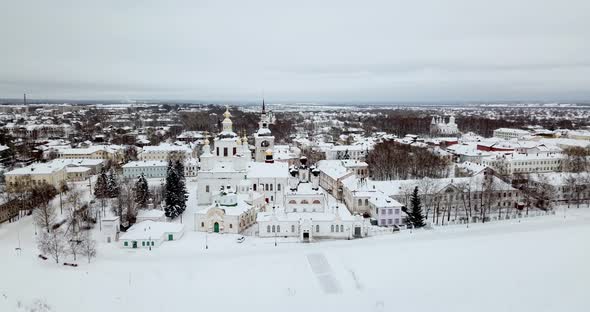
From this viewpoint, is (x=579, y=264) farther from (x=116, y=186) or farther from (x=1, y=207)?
(x=1, y=207)

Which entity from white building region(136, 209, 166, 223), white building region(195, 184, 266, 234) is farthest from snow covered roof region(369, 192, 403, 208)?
white building region(136, 209, 166, 223)

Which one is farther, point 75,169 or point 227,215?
point 75,169

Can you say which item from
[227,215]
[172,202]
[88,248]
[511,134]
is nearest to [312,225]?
[227,215]

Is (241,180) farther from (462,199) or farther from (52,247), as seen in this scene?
(462,199)

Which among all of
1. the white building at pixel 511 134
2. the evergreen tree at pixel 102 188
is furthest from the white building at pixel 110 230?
the white building at pixel 511 134

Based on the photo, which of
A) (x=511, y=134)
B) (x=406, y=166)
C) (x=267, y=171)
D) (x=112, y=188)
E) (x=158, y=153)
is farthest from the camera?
(x=511, y=134)

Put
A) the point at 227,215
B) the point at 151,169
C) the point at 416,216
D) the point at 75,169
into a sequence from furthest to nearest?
1. the point at 151,169
2. the point at 75,169
3. the point at 416,216
4. the point at 227,215

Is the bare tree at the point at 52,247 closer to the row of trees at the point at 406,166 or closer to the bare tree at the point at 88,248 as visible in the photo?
the bare tree at the point at 88,248

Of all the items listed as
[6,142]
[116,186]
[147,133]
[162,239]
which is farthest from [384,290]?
[147,133]

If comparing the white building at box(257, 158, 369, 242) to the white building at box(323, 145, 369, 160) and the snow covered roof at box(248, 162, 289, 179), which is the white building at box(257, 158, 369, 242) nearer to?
the snow covered roof at box(248, 162, 289, 179)
